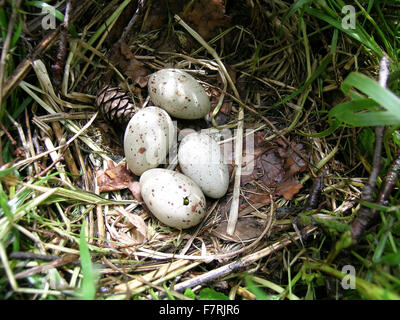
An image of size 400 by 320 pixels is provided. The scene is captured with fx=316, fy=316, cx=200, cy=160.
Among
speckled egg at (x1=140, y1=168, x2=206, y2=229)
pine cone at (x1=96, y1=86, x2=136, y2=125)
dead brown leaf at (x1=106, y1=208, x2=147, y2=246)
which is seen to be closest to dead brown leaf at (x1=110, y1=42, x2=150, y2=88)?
pine cone at (x1=96, y1=86, x2=136, y2=125)

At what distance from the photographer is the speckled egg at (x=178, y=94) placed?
1.61 meters

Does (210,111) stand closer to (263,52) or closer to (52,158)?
(263,52)

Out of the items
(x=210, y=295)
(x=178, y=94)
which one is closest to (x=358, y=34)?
(x=178, y=94)

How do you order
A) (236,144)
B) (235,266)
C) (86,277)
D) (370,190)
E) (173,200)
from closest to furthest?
(86,277), (370,190), (235,266), (173,200), (236,144)

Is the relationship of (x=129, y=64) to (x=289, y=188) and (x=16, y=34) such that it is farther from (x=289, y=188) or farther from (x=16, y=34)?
(x=289, y=188)

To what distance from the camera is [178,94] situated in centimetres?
161

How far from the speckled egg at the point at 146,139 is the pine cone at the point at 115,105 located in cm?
9

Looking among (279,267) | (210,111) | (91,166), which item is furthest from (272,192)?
(91,166)

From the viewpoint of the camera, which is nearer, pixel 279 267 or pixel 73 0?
pixel 279 267

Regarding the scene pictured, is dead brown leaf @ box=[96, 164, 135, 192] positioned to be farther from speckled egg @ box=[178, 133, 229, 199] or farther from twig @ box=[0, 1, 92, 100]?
twig @ box=[0, 1, 92, 100]

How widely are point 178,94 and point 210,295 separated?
3.13ft

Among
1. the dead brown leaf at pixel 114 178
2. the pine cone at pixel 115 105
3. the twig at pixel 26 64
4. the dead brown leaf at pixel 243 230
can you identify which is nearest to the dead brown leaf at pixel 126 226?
the dead brown leaf at pixel 114 178

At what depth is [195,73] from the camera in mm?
1809
